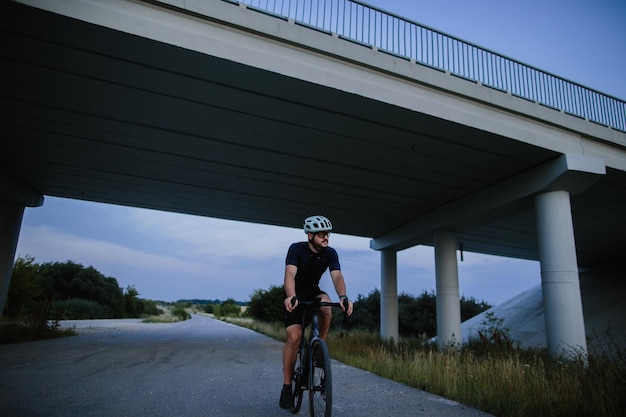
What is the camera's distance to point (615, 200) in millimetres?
13625

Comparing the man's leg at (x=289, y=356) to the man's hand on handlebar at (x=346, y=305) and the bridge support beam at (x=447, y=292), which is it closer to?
the man's hand on handlebar at (x=346, y=305)

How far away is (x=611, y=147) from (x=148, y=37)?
12021mm

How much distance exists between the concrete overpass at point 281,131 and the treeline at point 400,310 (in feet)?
43.3

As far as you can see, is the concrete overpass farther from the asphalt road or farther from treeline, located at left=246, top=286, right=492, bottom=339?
treeline, located at left=246, top=286, right=492, bottom=339

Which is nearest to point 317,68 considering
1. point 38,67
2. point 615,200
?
point 38,67

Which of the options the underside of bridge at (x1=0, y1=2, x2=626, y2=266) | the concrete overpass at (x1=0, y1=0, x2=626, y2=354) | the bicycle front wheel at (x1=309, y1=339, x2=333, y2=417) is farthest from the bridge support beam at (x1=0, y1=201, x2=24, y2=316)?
the bicycle front wheel at (x1=309, y1=339, x2=333, y2=417)

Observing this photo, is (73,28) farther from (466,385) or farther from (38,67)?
(466,385)

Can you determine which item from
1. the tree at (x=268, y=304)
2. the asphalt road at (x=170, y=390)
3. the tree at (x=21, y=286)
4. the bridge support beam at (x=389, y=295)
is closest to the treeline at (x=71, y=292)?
the tree at (x=21, y=286)

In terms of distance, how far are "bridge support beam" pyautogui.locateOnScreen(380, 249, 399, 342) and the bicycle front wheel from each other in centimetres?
1621

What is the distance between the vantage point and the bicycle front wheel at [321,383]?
2.96 metres

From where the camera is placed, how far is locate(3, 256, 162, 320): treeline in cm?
2161

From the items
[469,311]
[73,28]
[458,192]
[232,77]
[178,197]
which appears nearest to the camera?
[73,28]

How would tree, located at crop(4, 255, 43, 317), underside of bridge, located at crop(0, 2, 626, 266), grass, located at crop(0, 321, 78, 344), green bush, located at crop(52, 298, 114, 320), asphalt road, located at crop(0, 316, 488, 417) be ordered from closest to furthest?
asphalt road, located at crop(0, 316, 488, 417) < underside of bridge, located at crop(0, 2, 626, 266) < grass, located at crop(0, 321, 78, 344) < tree, located at crop(4, 255, 43, 317) < green bush, located at crop(52, 298, 114, 320)

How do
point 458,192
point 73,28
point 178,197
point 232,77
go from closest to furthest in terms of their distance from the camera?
point 73,28 < point 232,77 < point 458,192 < point 178,197
